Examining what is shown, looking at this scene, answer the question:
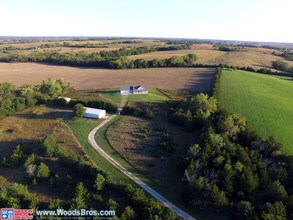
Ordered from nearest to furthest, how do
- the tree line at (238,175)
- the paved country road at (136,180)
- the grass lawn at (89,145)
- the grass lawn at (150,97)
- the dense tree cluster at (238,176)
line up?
the tree line at (238,175) → the dense tree cluster at (238,176) → the paved country road at (136,180) → the grass lawn at (89,145) → the grass lawn at (150,97)

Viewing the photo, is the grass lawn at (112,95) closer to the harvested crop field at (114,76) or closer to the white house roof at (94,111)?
the harvested crop field at (114,76)

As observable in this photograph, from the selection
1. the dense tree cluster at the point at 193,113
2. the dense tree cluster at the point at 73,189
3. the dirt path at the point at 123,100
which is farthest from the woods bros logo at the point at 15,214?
the dirt path at the point at 123,100

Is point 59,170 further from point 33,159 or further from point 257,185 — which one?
point 257,185

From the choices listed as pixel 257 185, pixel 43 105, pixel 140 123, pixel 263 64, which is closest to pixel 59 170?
pixel 140 123

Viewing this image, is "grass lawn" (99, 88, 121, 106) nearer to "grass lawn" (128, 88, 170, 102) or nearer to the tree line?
"grass lawn" (128, 88, 170, 102)

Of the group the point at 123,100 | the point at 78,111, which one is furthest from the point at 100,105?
the point at 123,100
